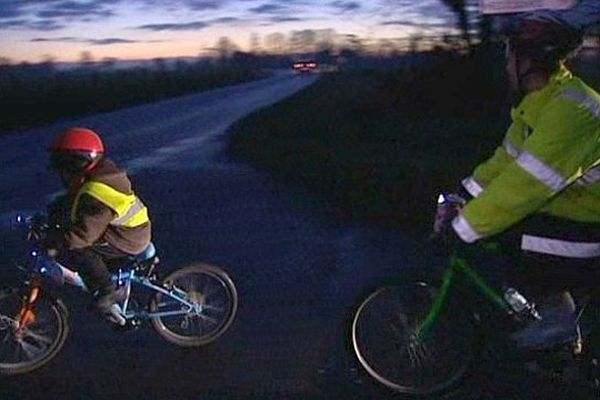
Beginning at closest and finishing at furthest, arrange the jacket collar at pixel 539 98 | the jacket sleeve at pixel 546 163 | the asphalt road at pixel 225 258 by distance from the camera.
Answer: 1. the jacket sleeve at pixel 546 163
2. the jacket collar at pixel 539 98
3. the asphalt road at pixel 225 258

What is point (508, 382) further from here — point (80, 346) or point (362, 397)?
point (80, 346)

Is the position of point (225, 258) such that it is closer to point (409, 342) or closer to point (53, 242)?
point (53, 242)

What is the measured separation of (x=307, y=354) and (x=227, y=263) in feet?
4.11

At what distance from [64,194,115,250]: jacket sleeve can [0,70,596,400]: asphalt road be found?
0.58 m

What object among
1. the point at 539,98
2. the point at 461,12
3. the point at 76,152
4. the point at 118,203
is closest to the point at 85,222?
the point at 118,203

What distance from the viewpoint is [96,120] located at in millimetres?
8367

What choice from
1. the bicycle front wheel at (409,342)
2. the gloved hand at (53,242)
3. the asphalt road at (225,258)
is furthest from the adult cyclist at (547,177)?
the gloved hand at (53,242)

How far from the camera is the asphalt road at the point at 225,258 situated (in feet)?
24.1

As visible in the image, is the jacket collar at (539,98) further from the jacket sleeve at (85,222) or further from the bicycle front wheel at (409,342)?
the jacket sleeve at (85,222)

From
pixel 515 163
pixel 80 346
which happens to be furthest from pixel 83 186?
pixel 515 163

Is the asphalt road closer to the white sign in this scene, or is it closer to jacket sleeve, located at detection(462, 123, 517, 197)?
jacket sleeve, located at detection(462, 123, 517, 197)

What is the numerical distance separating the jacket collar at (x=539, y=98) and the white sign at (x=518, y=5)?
1922mm

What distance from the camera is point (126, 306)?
7746mm

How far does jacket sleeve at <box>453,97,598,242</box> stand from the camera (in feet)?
20.5
